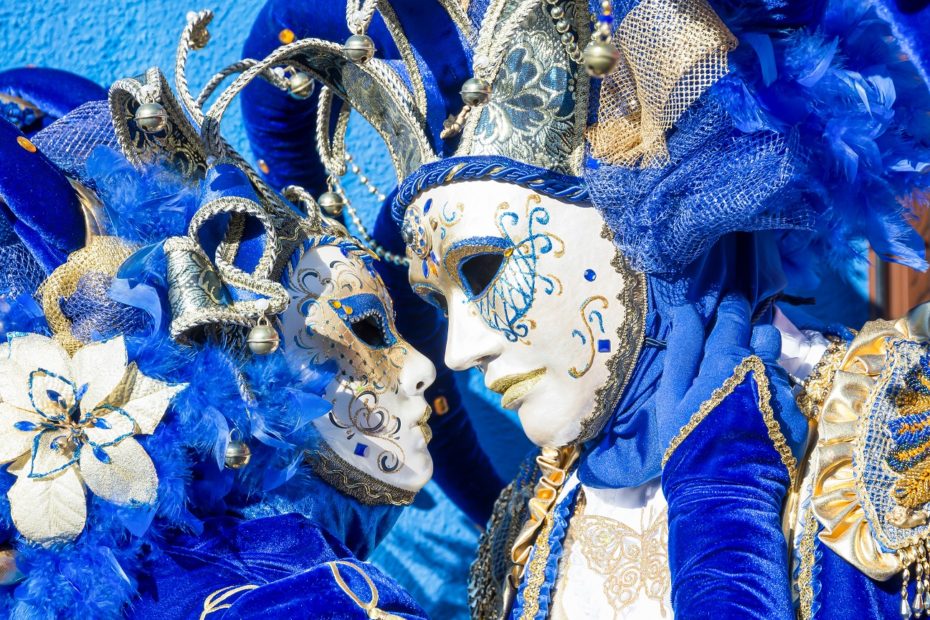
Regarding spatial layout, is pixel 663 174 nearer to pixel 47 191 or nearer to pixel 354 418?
pixel 354 418

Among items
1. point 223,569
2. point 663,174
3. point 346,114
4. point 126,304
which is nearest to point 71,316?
point 126,304

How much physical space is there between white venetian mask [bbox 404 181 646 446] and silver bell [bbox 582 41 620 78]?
190mm

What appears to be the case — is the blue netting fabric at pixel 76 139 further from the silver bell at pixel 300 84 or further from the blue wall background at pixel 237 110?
the blue wall background at pixel 237 110

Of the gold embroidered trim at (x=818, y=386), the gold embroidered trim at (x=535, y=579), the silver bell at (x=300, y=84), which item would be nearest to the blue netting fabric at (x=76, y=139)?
the silver bell at (x=300, y=84)

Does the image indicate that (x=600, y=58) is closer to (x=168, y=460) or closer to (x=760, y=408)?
(x=760, y=408)

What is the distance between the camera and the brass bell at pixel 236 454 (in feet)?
4.83

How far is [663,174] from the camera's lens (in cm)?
143

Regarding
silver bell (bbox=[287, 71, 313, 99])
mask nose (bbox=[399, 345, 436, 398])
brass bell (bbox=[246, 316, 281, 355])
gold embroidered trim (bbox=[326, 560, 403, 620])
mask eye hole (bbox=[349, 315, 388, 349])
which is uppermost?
silver bell (bbox=[287, 71, 313, 99])

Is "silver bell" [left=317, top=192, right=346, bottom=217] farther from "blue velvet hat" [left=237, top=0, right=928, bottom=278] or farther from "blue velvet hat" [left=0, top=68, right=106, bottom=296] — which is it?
"blue velvet hat" [left=0, top=68, right=106, bottom=296]

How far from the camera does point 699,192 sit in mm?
1413

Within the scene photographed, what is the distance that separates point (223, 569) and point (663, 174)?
27.2 inches

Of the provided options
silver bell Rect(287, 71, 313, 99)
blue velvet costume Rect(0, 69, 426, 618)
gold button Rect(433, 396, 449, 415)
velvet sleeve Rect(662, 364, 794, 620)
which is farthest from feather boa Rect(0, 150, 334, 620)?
gold button Rect(433, 396, 449, 415)

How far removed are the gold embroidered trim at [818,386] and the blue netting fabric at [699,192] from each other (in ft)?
0.56

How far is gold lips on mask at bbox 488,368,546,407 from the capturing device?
61.5 inches
